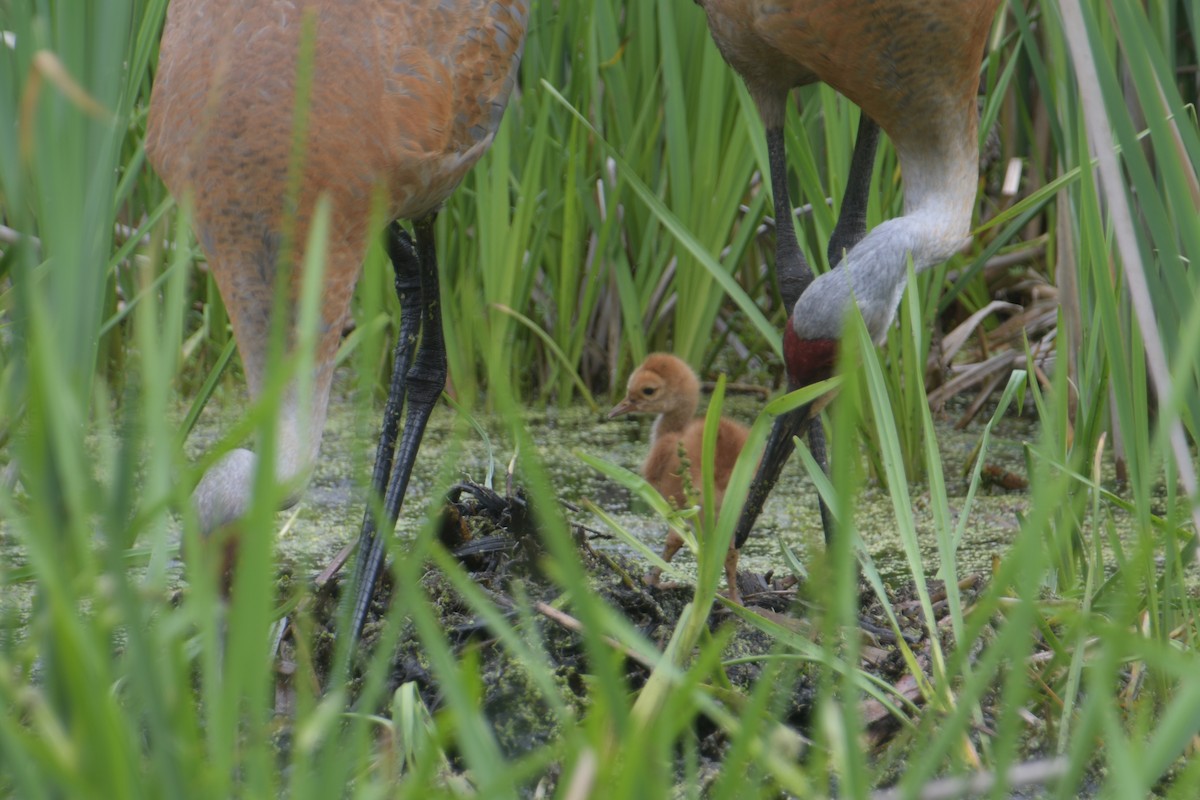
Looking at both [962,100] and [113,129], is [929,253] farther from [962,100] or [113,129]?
[113,129]

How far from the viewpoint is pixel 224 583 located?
5.83ft

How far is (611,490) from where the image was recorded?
346cm

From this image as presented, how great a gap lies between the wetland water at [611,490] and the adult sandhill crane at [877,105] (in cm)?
33

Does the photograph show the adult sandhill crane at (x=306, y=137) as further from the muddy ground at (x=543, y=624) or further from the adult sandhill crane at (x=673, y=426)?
the adult sandhill crane at (x=673, y=426)

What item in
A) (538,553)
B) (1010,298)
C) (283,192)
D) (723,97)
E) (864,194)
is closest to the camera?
(283,192)

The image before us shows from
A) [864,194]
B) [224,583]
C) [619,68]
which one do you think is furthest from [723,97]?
[224,583]

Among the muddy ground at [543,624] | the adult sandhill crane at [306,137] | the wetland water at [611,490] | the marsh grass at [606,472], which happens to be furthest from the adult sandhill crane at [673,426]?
the adult sandhill crane at [306,137]

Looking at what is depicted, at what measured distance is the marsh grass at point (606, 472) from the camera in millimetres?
987

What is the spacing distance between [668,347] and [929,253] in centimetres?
171

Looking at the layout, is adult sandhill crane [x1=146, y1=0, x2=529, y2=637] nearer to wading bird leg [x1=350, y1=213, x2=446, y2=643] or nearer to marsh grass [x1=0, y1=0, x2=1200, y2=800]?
marsh grass [x1=0, y1=0, x2=1200, y2=800]

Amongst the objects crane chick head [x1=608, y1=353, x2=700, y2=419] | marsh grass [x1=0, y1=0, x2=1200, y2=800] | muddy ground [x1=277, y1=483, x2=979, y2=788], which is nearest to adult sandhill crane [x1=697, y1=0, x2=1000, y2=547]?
marsh grass [x1=0, y1=0, x2=1200, y2=800]

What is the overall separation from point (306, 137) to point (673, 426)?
161 centimetres

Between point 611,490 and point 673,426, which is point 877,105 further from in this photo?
point 611,490

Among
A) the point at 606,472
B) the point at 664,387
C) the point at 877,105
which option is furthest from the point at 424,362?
the point at 606,472
